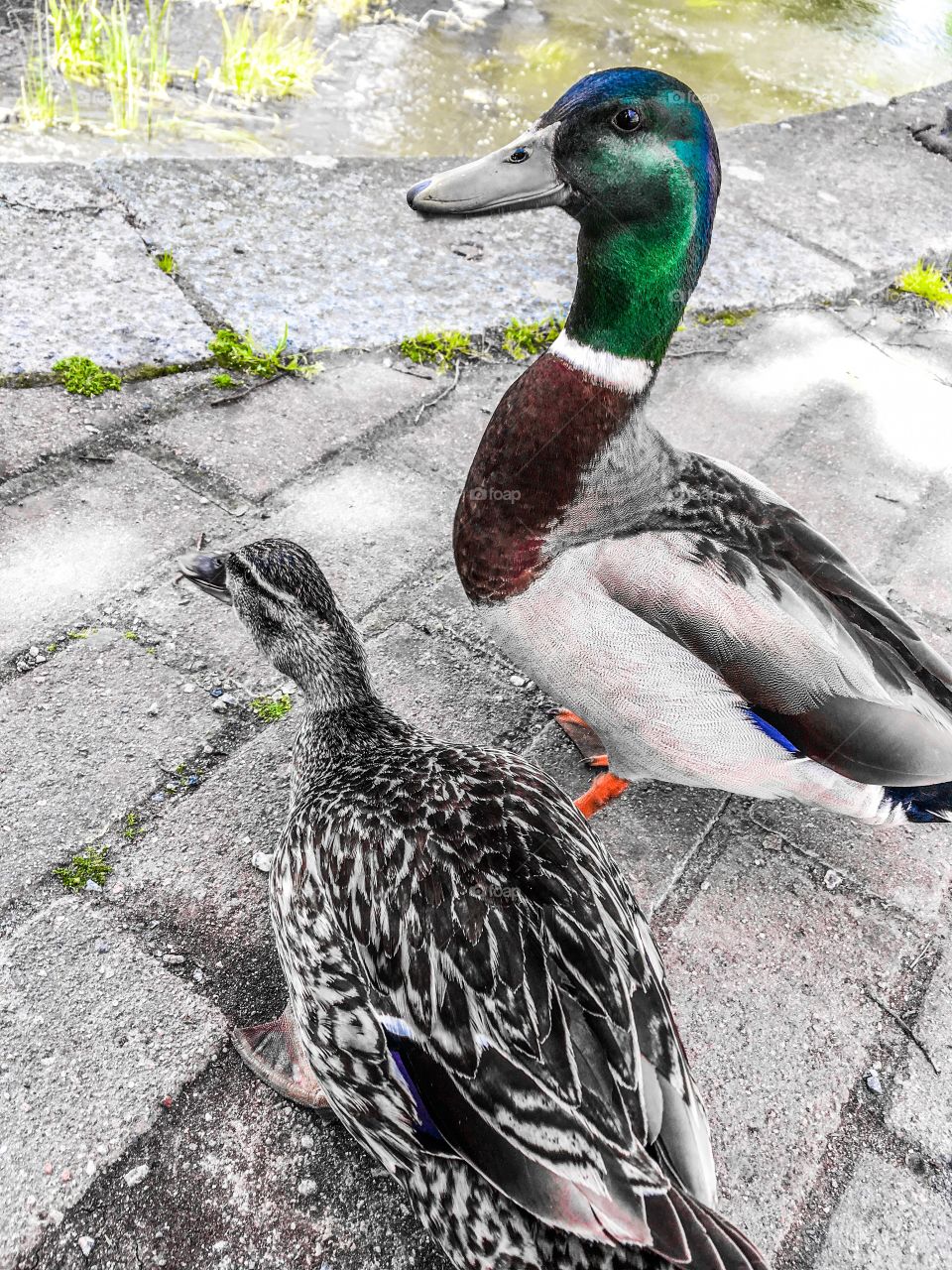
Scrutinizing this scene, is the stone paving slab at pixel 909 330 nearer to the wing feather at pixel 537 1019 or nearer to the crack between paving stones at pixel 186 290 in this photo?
the crack between paving stones at pixel 186 290

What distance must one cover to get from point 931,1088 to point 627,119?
2.00 metres

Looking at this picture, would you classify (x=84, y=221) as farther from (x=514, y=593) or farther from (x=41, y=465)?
(x=514, y=593)

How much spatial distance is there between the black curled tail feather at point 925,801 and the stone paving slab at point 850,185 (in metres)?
3.07

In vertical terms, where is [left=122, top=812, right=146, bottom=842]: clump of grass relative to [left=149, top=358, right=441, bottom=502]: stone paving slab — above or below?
below

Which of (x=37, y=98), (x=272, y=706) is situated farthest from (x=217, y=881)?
(x=37, y=98)

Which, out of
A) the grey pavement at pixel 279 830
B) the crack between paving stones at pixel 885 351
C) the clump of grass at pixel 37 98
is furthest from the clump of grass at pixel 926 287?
the clump of grass at pixel 37 98

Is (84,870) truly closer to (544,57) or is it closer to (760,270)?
(760,270)

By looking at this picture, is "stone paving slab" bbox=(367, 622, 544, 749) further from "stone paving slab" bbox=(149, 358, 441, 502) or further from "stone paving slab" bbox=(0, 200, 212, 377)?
"stone paving slab" bbox=(0, 200, 212, 377)

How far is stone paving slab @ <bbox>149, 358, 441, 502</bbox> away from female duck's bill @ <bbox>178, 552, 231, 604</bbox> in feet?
2.43

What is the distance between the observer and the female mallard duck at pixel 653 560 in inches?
82.1

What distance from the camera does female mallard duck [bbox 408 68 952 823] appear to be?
209 cm

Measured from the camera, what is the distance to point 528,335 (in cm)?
380

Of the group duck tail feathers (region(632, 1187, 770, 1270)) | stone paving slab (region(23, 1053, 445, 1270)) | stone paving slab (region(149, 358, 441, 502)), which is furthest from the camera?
stone paving slab (region(149, 358, 441, 502))

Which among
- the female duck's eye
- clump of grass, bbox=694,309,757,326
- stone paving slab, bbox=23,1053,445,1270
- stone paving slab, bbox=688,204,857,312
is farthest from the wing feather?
stone paving slab, bbox=688,204,857,312
